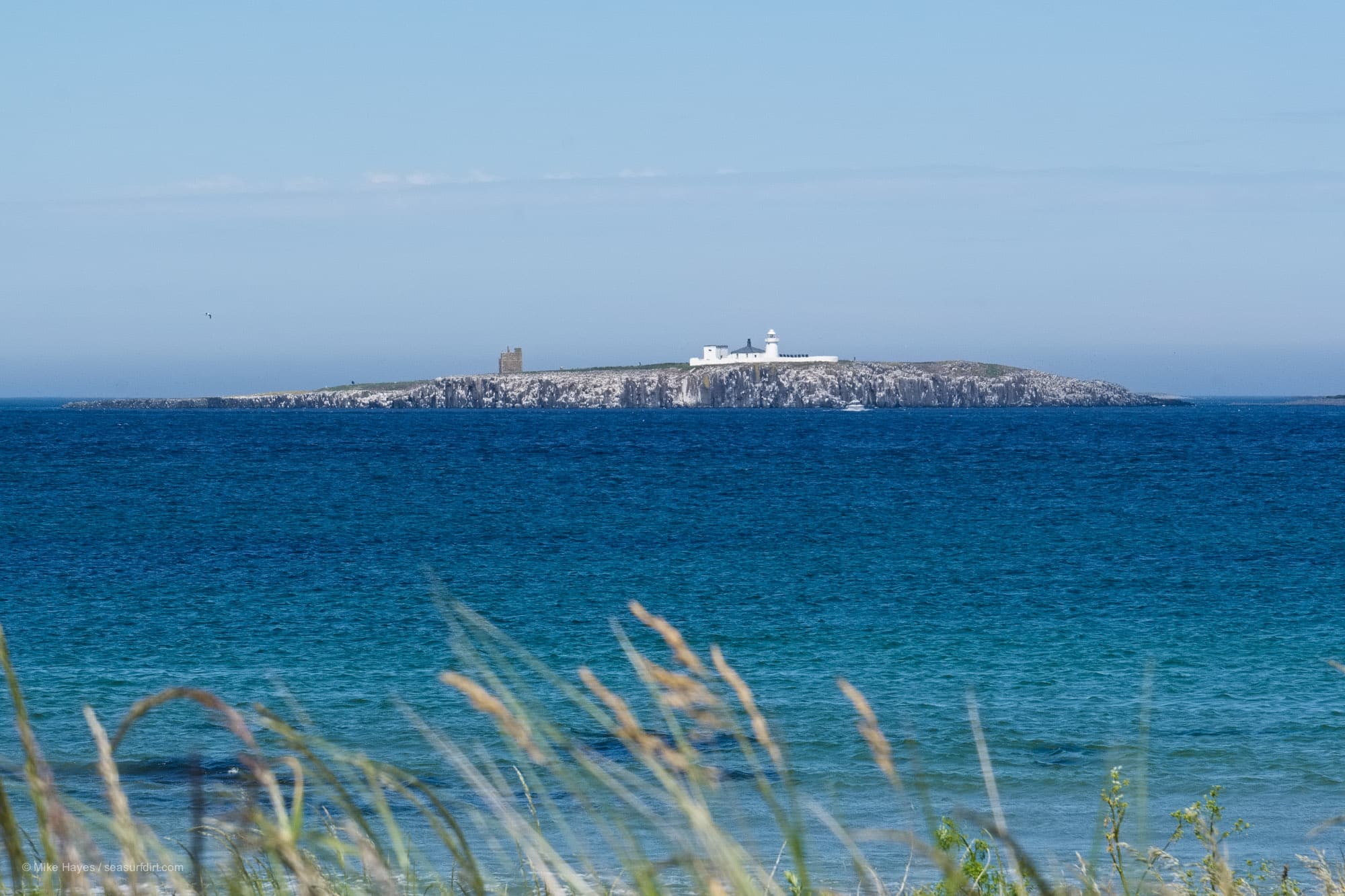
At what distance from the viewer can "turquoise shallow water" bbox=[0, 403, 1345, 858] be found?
1250cm

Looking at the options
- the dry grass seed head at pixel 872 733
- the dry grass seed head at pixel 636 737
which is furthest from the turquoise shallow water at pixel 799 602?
the dry grass seed head at pixel 636 737

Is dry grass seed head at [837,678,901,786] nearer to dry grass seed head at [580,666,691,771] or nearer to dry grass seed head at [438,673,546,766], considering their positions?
dry grass seed head at [580,666,691,771]

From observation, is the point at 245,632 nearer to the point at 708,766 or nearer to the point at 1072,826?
the point at 1072,826

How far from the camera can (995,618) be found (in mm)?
21562

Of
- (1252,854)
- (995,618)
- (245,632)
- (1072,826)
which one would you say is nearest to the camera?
(1252,854)

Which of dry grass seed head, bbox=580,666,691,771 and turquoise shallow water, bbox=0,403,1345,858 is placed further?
turquoise shallow water, bbox=0,403,1345,858

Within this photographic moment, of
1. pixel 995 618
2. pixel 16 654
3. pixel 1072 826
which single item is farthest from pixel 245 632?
pixel 1072 826

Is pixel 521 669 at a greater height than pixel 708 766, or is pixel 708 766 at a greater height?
pixel 708 766

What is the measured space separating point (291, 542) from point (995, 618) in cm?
1912

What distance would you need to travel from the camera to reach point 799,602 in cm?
2367

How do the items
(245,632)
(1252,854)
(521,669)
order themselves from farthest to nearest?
1. (245,632)
2. (521,669)
3. (1252,854)

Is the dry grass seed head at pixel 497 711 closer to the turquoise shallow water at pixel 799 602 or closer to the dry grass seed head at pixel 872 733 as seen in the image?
the dry grass seed head at pixel 872 733

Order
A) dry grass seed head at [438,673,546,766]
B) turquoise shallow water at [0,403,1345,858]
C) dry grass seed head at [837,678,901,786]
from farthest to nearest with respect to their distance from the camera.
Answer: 1. turquoise shallow water at [0,403,1345,858]
2. dry grass seed head at [837,678,901,786]
3. dry grass seed head at [438,673,546,766]

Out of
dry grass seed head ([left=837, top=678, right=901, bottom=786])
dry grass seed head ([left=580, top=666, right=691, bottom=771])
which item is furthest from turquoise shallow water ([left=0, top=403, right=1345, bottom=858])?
dry grass seed head ([left=580, top=666, right=691, bottom=771])
